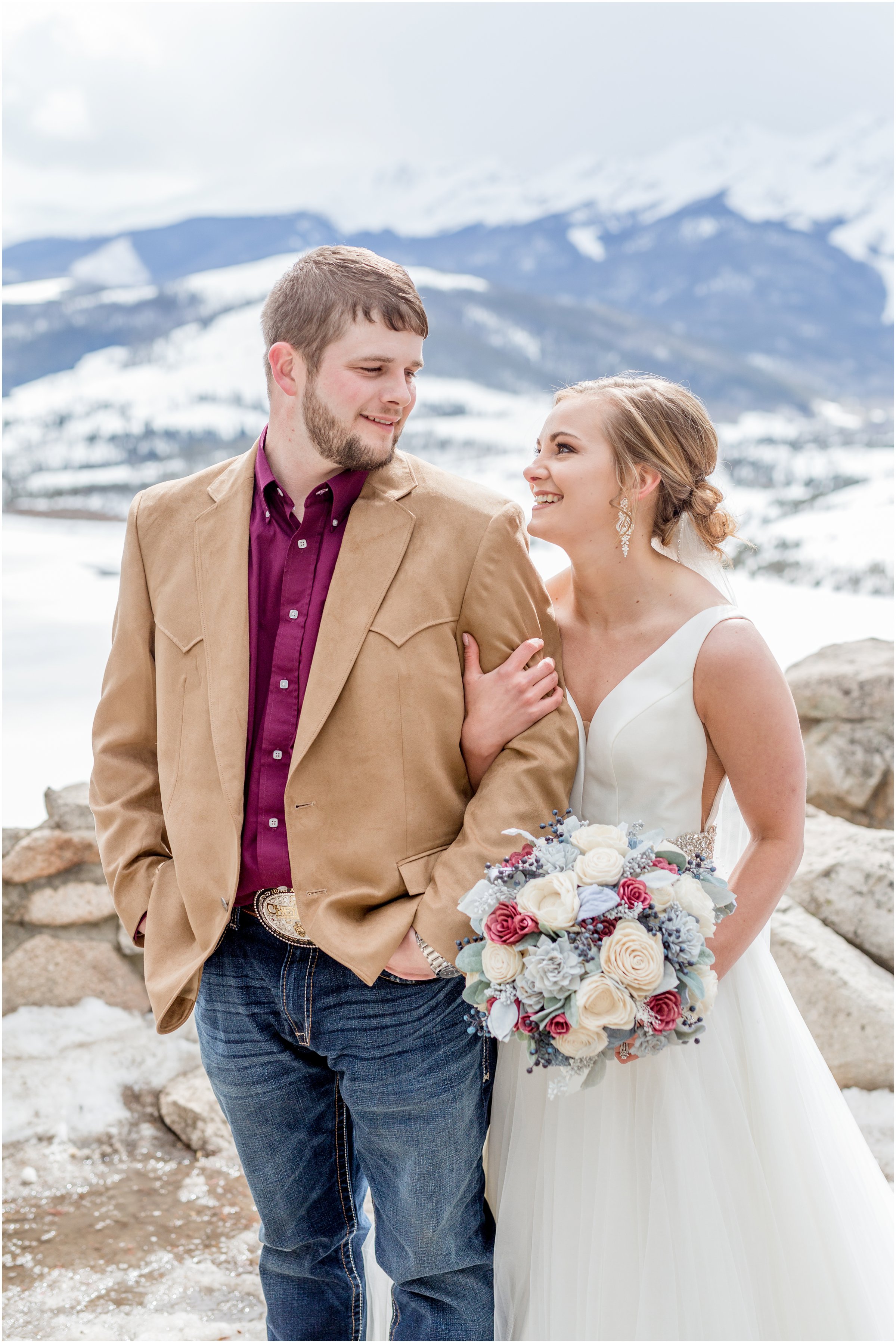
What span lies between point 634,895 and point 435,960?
422 millimetres

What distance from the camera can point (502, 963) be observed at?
5.64 ft

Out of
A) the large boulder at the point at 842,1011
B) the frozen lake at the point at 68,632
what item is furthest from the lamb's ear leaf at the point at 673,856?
the frozen lake at the point at 68,632

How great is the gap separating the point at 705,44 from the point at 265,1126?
6348 centimetres

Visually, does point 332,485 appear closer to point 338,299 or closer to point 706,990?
point 338,299

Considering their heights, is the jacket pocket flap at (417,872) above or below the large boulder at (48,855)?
Result: above

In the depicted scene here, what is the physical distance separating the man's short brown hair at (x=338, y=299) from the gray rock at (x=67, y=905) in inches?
103

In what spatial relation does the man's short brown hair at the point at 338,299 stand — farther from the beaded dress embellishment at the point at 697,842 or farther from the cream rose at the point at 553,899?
the beaded dress embellishment at the point at 697,842

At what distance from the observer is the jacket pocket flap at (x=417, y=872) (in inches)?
76.3

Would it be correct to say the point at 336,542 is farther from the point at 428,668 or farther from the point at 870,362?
the point at 870,362

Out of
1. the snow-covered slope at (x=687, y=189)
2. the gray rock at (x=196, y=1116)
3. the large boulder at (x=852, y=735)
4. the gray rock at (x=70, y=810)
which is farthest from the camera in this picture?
the snow-covered slope at (x=687, y=189)

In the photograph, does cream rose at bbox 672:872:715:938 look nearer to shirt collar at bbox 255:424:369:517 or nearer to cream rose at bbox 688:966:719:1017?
cream rose at bbox 688:966:719:1017

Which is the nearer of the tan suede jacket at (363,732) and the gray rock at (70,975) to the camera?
the tan suede jacket at (363,732)

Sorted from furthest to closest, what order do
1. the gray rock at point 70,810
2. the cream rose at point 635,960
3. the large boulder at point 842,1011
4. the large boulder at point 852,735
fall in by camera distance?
the large boulder at point 852,735 → the gray rock at point 70,810 → the large boulder at point 842,1011 → the cream rose at point 635,960

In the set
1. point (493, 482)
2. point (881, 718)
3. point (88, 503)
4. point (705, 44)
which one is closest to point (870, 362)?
point (705, 44)
